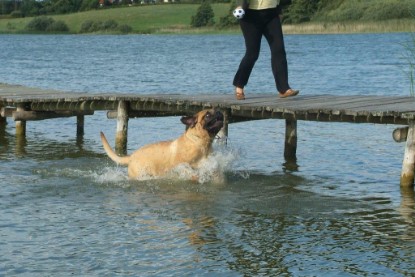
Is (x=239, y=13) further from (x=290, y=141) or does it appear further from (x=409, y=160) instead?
(x=290, y=141)

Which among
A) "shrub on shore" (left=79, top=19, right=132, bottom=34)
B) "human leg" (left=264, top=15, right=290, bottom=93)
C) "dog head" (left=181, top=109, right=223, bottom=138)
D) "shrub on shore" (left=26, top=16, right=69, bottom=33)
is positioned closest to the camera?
"dog head" (left=181, top=109, right=223, bottom=138)

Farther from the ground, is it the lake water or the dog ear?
the dog ear

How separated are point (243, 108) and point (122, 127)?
104 inches

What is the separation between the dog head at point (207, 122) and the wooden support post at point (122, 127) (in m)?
3.56

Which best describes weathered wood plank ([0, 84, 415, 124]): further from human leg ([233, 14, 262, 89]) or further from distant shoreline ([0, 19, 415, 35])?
distant shoreline ([0, 19, 415, 35])

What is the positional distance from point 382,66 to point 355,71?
8.77 feet

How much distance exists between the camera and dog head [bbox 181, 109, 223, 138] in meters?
10.6

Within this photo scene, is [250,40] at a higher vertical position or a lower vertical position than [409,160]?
higher

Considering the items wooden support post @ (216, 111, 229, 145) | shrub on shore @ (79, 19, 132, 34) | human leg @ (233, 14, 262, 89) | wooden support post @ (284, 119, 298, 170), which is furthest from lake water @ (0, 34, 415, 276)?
shrub on shore @ (79, 19, 132, 34)

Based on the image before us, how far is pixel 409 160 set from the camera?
1102 cm

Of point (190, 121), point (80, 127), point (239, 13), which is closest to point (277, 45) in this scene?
point (239, 13)

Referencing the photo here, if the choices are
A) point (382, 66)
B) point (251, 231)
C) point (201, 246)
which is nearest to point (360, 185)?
point (251, 231)

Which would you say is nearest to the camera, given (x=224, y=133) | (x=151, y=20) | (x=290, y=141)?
(x=224, y=133)

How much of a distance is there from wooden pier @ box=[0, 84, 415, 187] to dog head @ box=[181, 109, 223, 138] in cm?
143
